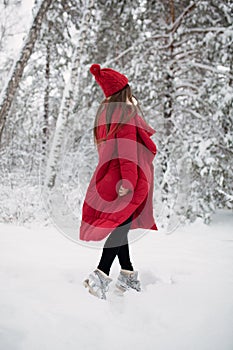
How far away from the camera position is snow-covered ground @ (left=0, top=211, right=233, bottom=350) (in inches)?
67.6

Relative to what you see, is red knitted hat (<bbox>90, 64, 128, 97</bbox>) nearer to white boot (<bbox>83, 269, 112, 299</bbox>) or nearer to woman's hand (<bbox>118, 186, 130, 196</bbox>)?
woman's hand (<bbox>118, 186, 130, 196</bbox>)

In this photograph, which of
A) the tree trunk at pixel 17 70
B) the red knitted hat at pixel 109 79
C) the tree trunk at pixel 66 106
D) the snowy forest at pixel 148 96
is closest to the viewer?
the red knitted hat at pixel 109 79

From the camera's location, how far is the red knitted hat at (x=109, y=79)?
2.46 m

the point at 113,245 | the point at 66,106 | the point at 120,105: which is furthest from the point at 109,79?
the point at 66,106

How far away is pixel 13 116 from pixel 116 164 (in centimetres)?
1032

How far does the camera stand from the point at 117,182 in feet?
7.84

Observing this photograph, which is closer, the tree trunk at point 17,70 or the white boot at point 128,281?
the white boot at point 128,281

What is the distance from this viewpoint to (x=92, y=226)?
2365 mm

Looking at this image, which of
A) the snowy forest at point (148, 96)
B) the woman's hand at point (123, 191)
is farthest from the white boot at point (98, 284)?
the snowy forest at point (148, 96)

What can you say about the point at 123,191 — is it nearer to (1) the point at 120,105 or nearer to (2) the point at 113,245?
(2) the point at 113,245

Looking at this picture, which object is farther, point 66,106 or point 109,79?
point 66,106

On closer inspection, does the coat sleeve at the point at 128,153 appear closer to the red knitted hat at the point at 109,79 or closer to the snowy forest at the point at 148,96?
the red knitted hat at the point at 109,79

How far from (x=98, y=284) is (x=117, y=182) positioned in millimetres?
799

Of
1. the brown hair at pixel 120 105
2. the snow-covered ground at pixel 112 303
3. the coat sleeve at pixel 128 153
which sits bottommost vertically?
the snow-covered ground at pixel 112 303
